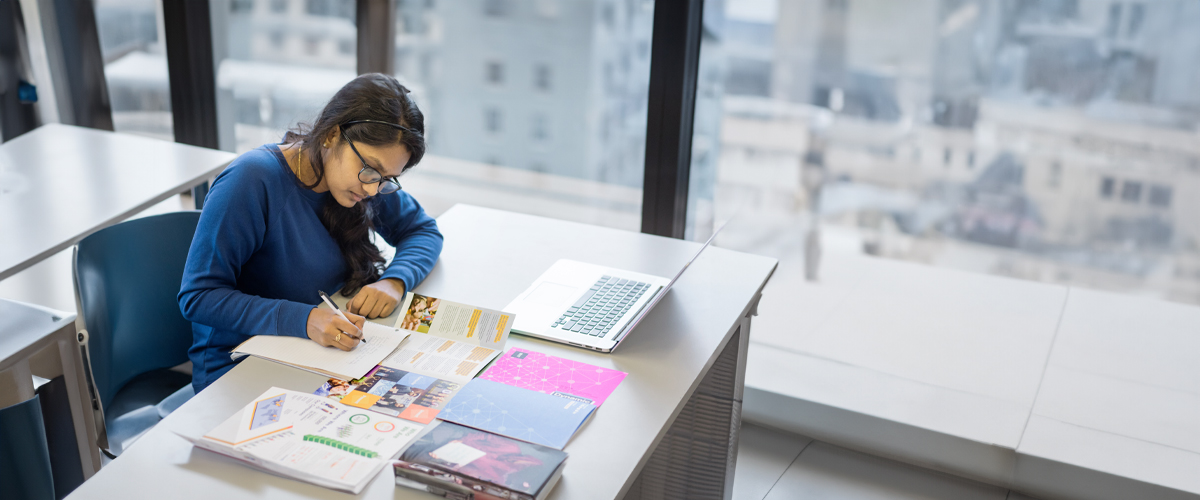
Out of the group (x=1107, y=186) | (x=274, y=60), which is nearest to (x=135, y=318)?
(x=274, y=60)

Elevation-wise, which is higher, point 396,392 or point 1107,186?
point 1107,186

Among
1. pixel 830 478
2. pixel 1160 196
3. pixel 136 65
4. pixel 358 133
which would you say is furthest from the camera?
pixel 136 65

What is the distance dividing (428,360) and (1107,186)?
1.90m

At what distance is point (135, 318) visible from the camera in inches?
74.4

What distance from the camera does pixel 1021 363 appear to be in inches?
106

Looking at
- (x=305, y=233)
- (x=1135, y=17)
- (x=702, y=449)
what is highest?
(x=1135, y=17)

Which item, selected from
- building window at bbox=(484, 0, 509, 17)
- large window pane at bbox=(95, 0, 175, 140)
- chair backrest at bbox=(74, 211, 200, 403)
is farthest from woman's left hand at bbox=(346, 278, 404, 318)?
large window pane at bbox=(95, 0, 175, 140)

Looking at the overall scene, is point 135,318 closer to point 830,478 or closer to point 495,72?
point 495,72

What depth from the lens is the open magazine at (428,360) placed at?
1.44 meters

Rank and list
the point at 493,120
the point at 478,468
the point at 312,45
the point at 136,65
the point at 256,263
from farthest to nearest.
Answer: the point at 136,65 → the point at 312,45 → the point at 493,120 → the point at 256,263 → the point at 478,468

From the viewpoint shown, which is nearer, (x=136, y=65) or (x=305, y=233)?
(x=305, y=233)

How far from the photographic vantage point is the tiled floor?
2490 millimetres

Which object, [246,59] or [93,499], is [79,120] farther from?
[93,499]

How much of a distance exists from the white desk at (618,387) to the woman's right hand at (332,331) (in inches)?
3.3
